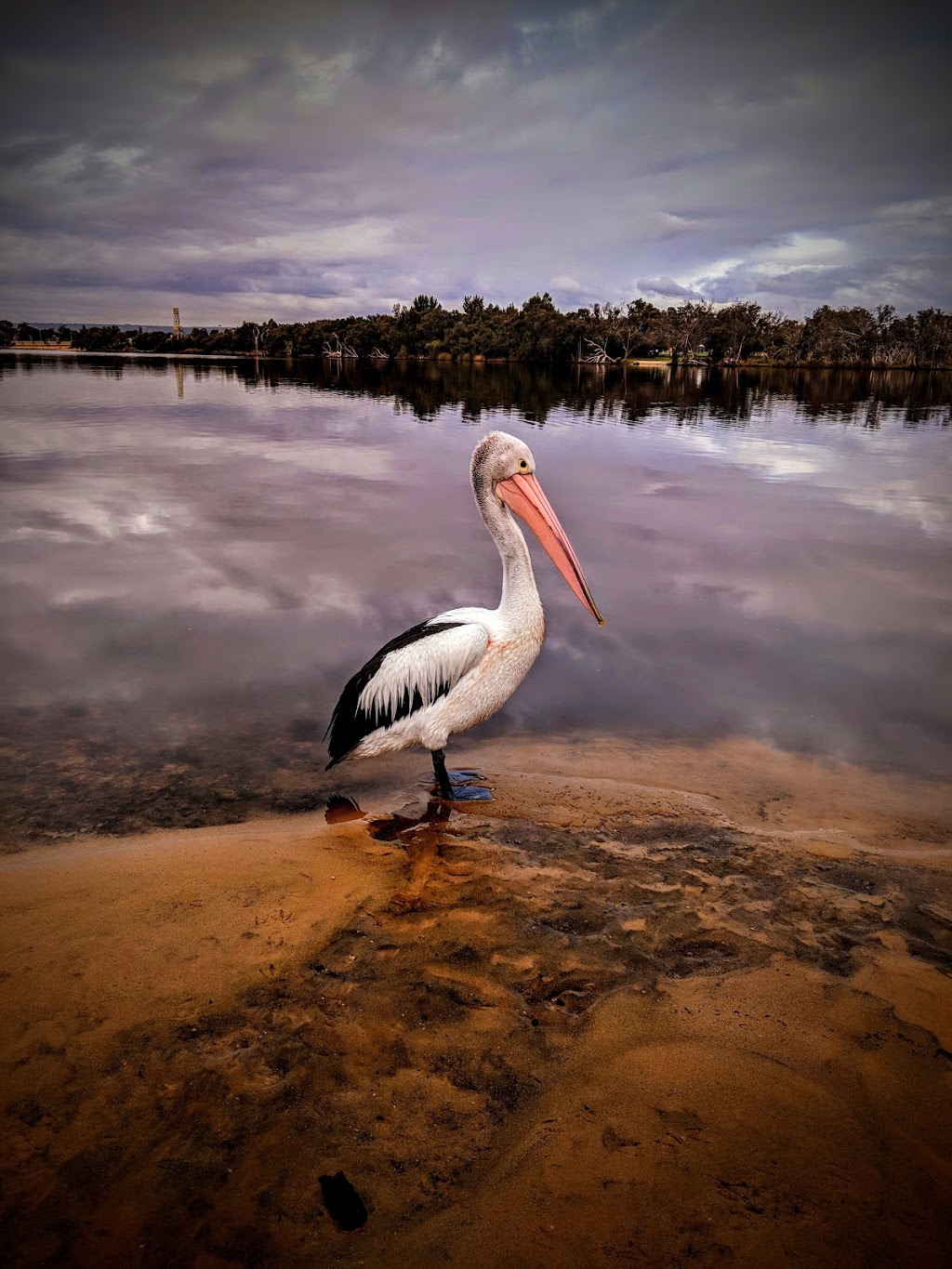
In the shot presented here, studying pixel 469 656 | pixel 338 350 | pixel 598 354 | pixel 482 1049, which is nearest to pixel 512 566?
pixel 469 656

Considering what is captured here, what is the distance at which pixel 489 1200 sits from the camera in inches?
71.1

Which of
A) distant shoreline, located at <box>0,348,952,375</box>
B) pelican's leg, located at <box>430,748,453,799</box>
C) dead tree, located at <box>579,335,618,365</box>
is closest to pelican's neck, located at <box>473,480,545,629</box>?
pelican's leg, located at <box>430,748,453,799</box>

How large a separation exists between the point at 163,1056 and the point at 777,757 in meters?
4.13

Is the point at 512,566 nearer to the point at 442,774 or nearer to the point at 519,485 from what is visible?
the point at 519,485

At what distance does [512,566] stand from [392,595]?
3716 millimetres

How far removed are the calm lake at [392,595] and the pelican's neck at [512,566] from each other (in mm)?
1464

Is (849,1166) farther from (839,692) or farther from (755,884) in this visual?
(839,692)

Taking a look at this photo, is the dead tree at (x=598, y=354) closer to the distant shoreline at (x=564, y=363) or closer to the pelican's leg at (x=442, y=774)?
the distant shoreline at (x=564, y=363)

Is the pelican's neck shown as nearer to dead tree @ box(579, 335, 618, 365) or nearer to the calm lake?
the calm lake

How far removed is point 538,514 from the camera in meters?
4.23

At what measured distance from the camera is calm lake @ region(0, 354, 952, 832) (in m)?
4.89

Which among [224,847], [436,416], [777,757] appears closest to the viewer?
[224,847]

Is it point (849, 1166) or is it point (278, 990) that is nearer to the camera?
point (849, 1166)

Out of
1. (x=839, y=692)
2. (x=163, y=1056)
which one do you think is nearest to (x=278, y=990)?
(x=163, y=1056)
